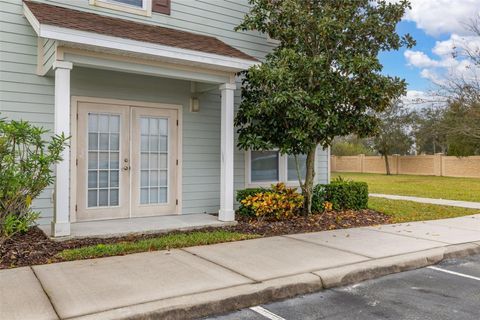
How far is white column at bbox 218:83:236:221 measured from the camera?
319 inches

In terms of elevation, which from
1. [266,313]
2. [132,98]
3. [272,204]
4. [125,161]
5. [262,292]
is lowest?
[266,313]

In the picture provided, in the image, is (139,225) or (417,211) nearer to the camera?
(139,225)

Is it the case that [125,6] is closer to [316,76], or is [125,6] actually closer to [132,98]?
[132,98]

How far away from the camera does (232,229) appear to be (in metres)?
7.62

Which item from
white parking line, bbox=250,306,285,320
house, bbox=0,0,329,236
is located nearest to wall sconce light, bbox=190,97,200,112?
house, bbox=0,0,329,236

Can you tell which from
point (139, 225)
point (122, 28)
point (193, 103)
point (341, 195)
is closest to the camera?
point (122, 28)

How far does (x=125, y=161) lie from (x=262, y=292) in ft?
15.7

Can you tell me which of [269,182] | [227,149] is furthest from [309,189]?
[227,149]

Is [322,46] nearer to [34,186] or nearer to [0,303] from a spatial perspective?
[34,186]

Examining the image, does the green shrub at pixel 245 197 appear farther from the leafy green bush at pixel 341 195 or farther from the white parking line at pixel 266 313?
the white parking line at pixel 266 313

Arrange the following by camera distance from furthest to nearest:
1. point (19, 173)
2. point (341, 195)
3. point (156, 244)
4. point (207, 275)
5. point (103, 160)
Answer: point (341, 195), point (103, 160), point (156, 244), point (19, 173), point (207, 275)

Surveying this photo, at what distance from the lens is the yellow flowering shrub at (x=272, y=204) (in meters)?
8.41

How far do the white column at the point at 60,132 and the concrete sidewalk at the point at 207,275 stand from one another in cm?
133

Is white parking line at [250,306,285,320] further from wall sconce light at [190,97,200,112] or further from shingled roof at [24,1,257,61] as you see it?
wall sconce light at [190,97,200,112]
